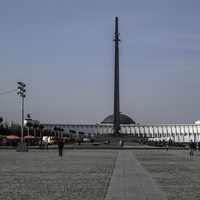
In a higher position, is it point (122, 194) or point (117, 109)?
point (117, 109)

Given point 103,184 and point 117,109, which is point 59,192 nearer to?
point 103,184

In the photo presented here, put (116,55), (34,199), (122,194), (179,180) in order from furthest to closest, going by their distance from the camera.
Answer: (116,55), (179,180), (122,194), (34,199)

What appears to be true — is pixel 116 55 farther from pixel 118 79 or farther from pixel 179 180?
pixel 179 180

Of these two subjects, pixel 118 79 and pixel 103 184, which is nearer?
pixel 103 184

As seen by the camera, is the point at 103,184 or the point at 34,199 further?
the point at 103,184

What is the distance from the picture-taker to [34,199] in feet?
41.9

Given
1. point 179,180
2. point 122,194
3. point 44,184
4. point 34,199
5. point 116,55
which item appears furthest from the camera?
point 116,55

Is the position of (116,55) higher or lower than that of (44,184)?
higher

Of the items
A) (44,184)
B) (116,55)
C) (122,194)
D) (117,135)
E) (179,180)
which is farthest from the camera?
(117,135)

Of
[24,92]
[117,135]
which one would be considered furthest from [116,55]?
[24,92]

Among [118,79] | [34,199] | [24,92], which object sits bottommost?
[34,199]

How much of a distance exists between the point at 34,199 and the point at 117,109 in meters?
96.7

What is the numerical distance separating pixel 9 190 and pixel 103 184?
10.8ft

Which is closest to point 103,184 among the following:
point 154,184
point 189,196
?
point 154,184
